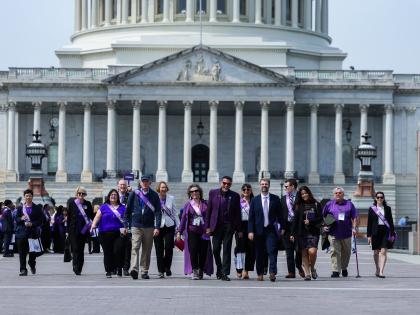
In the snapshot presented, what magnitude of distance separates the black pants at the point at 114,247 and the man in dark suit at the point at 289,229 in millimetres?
4181

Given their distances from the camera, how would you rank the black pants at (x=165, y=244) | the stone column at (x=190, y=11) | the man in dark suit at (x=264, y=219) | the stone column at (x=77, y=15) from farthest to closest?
the stone column at (x=77, y=15)
the stone column at (x=190, y=11)
the black pants at (x=165, y=244)
the man in dark suit at (x=264, y=219)

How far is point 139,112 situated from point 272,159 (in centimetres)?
1107

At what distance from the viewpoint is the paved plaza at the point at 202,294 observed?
1088 inches

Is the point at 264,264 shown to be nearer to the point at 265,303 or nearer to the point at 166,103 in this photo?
the point at 265,303

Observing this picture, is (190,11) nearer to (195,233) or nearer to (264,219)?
(195,233)

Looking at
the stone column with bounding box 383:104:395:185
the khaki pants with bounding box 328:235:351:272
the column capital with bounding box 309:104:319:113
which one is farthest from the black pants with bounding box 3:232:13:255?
the stone column with bounding box 383:104:395:185

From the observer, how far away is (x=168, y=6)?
4830 inches

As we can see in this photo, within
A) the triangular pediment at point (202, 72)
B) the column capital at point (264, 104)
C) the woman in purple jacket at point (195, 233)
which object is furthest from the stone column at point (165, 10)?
the woman in purple jacket at point (195, 233)

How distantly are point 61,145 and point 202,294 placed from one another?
80.6 meters

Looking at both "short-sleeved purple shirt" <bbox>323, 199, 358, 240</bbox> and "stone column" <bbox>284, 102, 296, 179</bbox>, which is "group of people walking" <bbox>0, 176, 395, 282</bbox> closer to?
"short-sleeved purple shirt" <bbox>323, 199, 358, 240</bbox>

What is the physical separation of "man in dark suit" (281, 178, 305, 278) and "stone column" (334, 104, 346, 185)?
236ft

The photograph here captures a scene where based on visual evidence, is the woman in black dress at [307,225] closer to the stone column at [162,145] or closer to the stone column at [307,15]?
the stone column at [162,145]

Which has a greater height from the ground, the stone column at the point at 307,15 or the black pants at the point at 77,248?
the stone column at the point at 307,15

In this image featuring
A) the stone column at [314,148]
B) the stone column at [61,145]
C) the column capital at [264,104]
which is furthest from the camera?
the stone column at [314,148]
